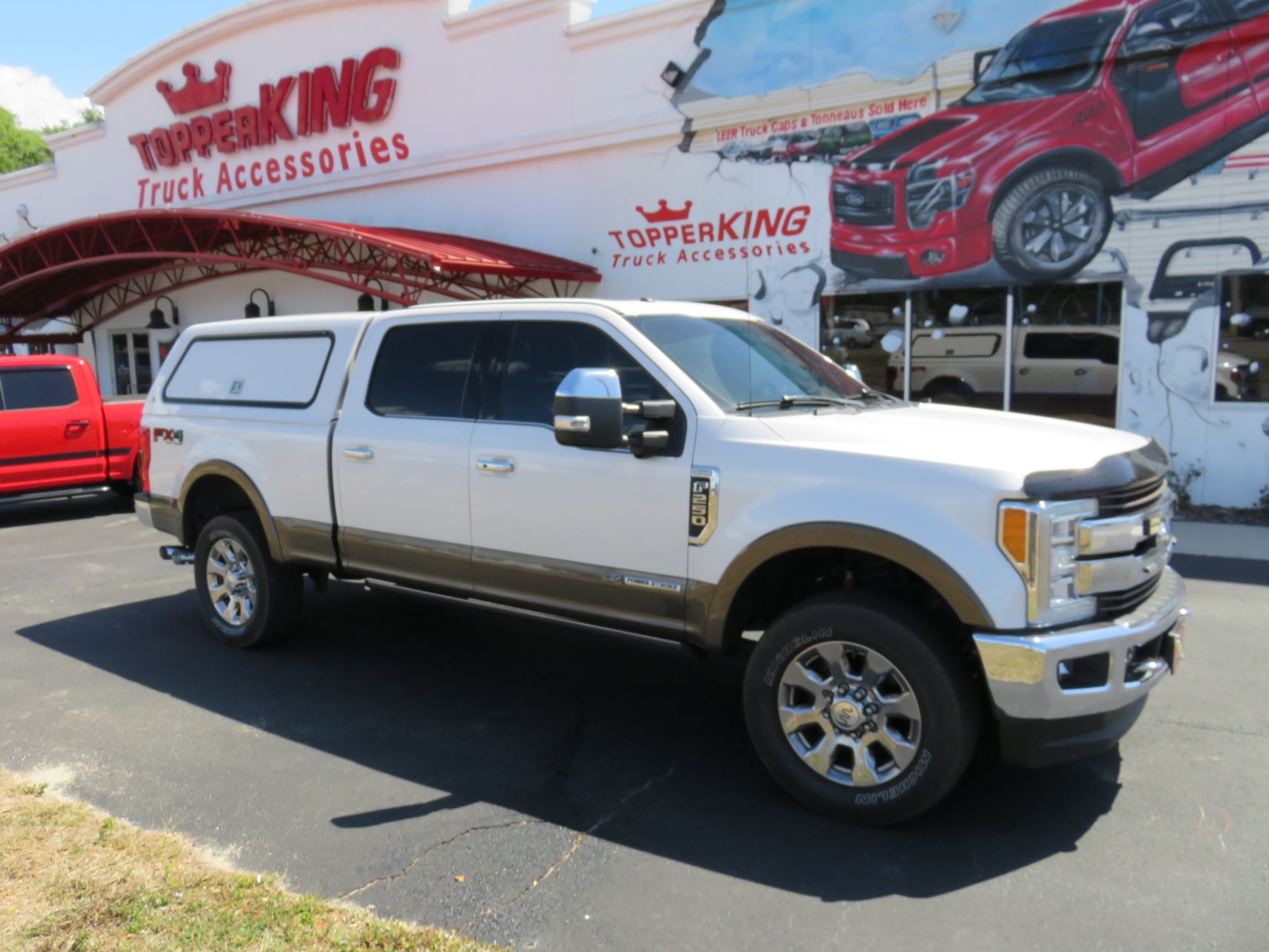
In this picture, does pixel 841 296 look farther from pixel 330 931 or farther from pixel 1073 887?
pixel 330 931

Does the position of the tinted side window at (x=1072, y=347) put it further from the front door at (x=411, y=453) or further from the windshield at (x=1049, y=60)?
the front door at (x=411, y=453)

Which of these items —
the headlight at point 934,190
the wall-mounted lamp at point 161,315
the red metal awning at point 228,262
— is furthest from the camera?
the wall-mounted lamp at point 161,315

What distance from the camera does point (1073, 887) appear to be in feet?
10.9

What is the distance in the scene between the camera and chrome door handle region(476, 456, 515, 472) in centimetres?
463

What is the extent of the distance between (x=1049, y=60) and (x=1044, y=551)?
941 cm

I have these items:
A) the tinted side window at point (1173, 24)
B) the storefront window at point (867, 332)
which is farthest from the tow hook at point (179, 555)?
the tinted side window at point (1173, 24)

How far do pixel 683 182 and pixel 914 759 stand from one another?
11079 mm

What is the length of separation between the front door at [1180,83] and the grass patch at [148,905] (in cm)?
1067

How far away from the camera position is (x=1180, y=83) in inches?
400

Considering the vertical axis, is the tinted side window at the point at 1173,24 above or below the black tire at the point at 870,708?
above

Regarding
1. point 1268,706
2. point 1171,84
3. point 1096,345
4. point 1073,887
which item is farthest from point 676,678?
point 1171,84

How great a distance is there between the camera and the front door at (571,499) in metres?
4.16

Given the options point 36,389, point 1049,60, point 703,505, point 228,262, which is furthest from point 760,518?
point 228,262

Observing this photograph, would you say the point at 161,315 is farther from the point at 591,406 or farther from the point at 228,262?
the point at 591,406
